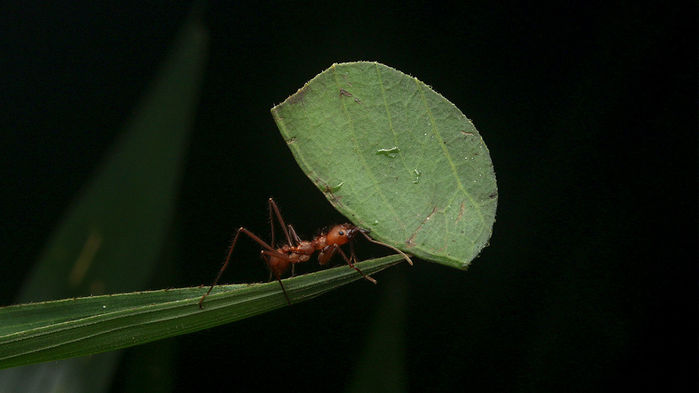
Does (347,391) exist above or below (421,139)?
below

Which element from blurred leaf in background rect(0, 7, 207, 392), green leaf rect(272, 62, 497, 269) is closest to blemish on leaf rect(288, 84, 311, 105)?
green leaf rect(272, 62, 497, 269)

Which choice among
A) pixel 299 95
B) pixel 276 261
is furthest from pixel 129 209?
pixel 299 95

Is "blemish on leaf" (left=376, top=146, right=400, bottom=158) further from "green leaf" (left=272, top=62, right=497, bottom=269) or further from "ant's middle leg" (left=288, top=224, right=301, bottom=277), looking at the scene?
"ant's middle leg" (left=288, top=224, right=301, bottom=277)

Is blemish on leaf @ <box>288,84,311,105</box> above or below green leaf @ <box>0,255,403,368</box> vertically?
above

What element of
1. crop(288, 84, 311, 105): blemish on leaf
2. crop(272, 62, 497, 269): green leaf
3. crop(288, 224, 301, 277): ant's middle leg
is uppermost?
crop(288, 84, 311, 105): blemish on leaf

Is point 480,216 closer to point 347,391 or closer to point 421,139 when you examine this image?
point 421,139

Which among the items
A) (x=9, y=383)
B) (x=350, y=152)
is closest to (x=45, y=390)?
(x=9, y=383)
